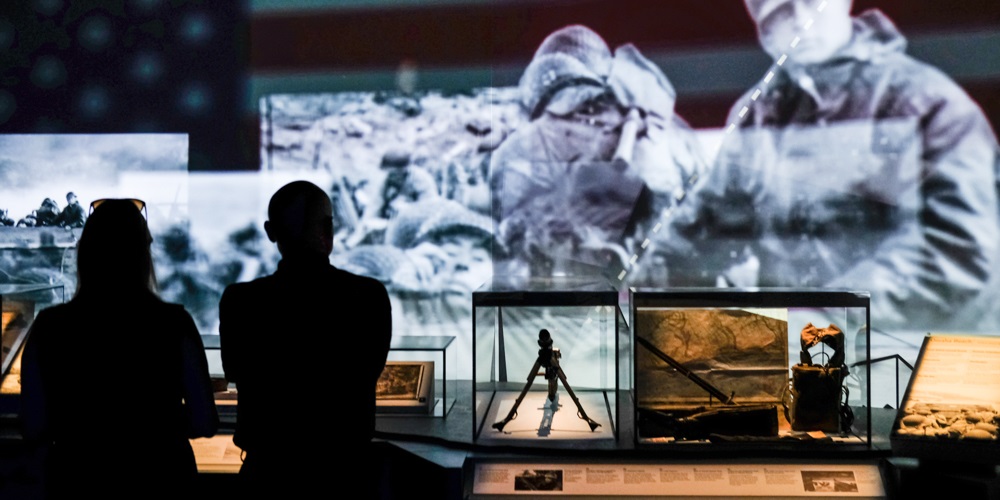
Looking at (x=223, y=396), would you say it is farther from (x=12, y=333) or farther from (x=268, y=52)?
(x=268, y=52)

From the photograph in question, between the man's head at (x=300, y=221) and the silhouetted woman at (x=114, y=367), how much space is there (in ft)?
1.24

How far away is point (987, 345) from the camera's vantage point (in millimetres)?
3227

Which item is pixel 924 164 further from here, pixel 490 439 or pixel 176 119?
pixel 176 119

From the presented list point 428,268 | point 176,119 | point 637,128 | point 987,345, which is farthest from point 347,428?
point 176,119

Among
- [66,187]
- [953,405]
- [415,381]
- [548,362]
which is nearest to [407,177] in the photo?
[415,381]

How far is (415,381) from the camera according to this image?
3889mm

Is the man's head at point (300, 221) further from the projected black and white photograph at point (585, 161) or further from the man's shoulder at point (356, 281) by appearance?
the projected black and white photograph at point (585, 161)

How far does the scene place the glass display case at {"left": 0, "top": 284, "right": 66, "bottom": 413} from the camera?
371cm

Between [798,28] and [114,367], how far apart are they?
14.1 ft

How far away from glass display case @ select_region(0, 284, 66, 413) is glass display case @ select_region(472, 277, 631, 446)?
2049 millimetres

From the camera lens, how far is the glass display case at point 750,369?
3252mm

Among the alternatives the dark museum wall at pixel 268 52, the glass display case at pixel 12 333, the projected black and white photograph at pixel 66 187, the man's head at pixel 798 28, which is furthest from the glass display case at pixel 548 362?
the projected black and white photograph at pixel 66 187

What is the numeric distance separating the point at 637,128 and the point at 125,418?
140 inches

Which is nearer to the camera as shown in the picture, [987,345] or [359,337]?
[359,337]
